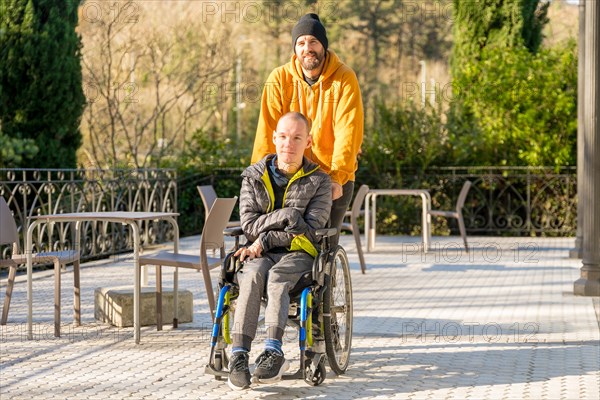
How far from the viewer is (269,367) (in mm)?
5543

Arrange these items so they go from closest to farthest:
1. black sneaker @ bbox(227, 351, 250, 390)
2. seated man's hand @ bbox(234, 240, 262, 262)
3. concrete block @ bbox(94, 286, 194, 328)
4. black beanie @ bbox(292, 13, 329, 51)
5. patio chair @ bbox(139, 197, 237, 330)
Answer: black sneaker @ bbox(227, 351, 250, 390)
seated man's hand @ bbox(234, 240, 262, 262)
black beanie @ bbox(292, 13, 329, 51)
patio chair @ bbox(139, 197, 237, 330)
concrete block @ bbox(94, 286, 194, 328)

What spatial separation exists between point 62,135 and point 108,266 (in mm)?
2595

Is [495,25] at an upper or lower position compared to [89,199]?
upper

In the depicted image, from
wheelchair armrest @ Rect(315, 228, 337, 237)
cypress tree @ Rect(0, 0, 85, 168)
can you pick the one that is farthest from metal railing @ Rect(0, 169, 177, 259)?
wheelchair armrest @ Rect(315, 228, 337, 237)

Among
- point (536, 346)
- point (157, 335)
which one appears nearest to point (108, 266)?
point (157, 335)

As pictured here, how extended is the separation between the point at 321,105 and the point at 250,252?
3.67 feet

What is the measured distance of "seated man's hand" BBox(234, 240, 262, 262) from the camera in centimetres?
602

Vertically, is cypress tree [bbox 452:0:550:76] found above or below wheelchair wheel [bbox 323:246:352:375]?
above

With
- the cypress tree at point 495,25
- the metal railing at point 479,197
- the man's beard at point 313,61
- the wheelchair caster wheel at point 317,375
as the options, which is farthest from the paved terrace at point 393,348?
the cypress tree at point 495,25

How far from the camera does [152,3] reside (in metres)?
28.3

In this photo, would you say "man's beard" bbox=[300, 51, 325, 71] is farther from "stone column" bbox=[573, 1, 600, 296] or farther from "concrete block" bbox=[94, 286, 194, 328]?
"stone column" bbox=[573, 1, 600, 296]

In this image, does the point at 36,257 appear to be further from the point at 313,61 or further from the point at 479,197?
the point at 479,197

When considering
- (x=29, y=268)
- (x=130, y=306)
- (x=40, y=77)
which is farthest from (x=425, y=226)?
(x=29, y=268)

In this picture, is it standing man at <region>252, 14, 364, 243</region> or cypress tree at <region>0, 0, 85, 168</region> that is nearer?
standing man at <region>252, 14, 364, 243</region>
